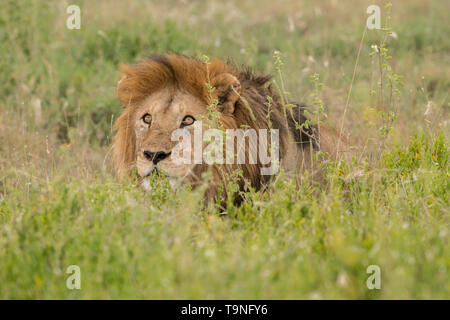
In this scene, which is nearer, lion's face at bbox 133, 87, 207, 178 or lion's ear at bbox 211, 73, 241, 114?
lion's face at bbox 133, 87, 207, 178

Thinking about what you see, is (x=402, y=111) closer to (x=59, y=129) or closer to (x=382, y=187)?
(x=382, y=187)

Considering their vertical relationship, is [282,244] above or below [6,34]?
below

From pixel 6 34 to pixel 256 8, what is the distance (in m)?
5.89

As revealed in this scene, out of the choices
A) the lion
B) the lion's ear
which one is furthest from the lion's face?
the lion's ear

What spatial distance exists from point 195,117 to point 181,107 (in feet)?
0.45

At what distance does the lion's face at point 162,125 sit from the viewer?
4.54 m

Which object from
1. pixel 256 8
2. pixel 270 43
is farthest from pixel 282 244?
pixel 256 8

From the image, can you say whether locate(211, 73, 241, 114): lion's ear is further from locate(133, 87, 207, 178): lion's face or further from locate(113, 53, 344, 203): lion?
locate(133, 87, 207, 178): lion's face

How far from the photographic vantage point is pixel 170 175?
4.55m

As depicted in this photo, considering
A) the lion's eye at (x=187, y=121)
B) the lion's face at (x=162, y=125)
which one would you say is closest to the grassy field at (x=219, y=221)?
the lion's face at (x=162, y=125)

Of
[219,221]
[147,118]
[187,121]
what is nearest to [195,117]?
[187,121]

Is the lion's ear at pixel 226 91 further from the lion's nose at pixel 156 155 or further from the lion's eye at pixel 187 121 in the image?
the lion's nose at pixel 156 155

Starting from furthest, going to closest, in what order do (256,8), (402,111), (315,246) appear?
(256,8), (402,111), (315,246)

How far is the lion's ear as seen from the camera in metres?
4.84
